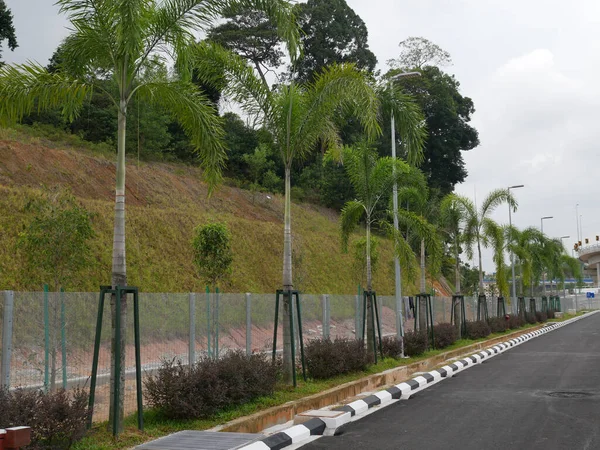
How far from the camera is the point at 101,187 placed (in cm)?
3575

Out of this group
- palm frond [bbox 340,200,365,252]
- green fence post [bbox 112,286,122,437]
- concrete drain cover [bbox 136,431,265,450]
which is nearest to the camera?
concrete drain cover [bbox 136,431,265,450]

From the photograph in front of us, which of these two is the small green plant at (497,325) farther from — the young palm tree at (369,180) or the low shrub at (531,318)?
the young palm tree at (369,180)

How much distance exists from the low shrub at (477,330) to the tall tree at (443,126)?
1467 inches

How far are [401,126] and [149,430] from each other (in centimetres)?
895

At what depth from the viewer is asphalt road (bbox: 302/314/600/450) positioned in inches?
344

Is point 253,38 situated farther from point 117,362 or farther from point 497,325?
point 117,362

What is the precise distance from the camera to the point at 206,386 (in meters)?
9.86

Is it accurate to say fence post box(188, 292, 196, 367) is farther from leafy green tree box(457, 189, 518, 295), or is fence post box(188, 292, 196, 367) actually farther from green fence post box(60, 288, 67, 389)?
leafy green tree box(457, 189, 518, 295)

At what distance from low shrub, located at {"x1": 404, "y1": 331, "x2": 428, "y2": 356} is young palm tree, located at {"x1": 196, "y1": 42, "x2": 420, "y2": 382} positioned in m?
9.08

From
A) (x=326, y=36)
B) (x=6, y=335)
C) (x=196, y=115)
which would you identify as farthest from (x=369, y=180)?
(x=326, y=36)

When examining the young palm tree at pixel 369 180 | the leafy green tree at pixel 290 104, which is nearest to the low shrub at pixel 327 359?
the leafy green tree at pixel 290 104

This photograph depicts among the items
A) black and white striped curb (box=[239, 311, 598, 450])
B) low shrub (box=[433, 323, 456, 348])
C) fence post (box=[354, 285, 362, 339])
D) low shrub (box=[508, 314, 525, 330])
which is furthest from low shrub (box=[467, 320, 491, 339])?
fence post (box=[354, 285, 362, 339])

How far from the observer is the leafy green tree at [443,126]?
68438 millimetres

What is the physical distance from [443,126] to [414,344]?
2085 inches
